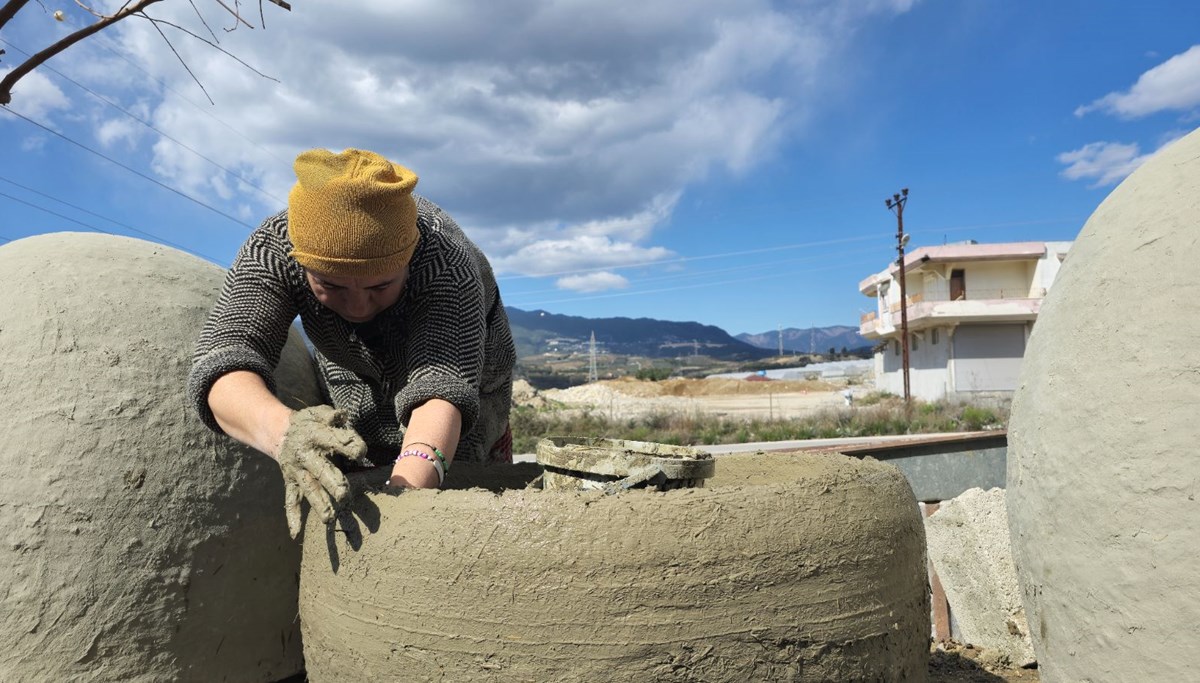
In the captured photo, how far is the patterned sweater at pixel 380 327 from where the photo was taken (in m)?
2.26

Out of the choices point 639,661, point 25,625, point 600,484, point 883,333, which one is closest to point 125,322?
point 25,625

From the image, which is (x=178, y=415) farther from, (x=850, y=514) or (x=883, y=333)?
(x=883, y=333)

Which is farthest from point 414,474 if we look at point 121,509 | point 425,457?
point 121,509

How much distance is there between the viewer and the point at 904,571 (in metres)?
1.95

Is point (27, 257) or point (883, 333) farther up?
A: point (883, 333)

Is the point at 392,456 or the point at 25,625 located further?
the point at 392,456

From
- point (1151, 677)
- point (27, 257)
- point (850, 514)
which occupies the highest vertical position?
point (27, 257)

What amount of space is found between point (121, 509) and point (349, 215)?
1149 mm

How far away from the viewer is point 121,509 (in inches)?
94.8

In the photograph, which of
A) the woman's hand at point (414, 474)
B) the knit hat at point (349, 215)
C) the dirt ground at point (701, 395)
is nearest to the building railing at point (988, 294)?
the dirt ground at point (701, 395)

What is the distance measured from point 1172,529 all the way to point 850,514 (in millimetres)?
612

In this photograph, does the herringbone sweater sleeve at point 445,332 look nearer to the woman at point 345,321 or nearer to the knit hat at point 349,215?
the woman at point 345,321

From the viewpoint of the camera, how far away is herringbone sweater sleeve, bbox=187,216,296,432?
225cm

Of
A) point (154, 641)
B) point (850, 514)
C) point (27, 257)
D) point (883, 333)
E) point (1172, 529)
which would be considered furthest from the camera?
point (883, 333)
